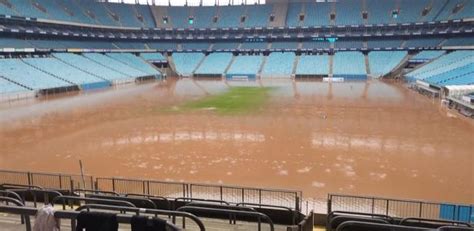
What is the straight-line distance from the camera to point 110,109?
114 feet

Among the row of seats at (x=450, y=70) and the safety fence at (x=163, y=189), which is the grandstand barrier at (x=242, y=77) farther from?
the safety fence at (x=163, y=189)

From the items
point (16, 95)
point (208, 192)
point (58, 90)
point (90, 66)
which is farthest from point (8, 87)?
point (208, 192)

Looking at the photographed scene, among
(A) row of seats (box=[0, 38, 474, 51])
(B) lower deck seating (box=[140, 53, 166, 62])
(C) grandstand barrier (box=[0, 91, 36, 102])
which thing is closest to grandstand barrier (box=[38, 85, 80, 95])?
(C) grandstand barrier (box=[0, 91, 36, 102])

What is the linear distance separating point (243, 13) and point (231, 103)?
178ft

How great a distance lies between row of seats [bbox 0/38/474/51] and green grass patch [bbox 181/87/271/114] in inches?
1283

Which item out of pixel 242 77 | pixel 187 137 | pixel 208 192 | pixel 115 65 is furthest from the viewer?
pixel 242 77

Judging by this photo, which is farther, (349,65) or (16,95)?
(349,65)

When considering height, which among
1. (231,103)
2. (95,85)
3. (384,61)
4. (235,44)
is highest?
(235,44)

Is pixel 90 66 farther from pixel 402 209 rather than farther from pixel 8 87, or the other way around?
pixel 402 209

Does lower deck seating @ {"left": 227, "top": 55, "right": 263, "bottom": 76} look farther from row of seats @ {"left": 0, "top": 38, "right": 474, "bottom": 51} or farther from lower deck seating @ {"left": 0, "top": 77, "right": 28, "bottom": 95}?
lower deck seating @ {"left": 0, "top": 77, "right": 28, "bottom": 95}

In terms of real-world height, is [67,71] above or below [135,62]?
below

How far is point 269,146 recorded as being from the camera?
21266 millimetres

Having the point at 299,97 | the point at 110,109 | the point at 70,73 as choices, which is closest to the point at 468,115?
the point at 299,97

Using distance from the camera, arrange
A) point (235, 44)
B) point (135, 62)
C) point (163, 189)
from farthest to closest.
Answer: point (235, 44)
point (135, 62)
point (163, 189)
